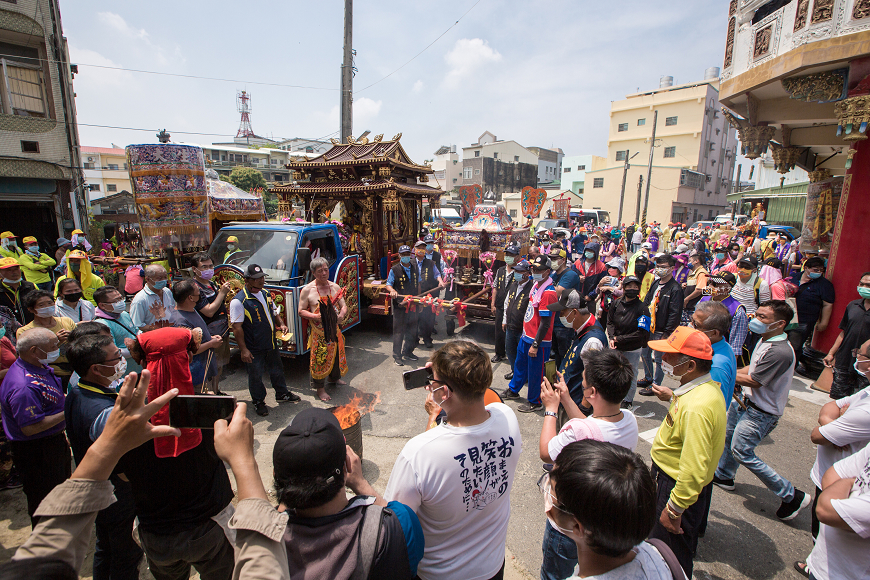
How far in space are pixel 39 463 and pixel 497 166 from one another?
157 feet

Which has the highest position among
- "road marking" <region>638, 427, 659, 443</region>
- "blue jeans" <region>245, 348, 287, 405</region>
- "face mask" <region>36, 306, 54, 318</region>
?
"face mask" <region>36, 306, 54, 318</region>

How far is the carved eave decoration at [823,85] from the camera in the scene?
18.3 ft

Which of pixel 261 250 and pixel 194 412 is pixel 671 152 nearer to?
pixel 261 250

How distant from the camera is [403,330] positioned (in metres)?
6.79

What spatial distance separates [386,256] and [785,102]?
840cm

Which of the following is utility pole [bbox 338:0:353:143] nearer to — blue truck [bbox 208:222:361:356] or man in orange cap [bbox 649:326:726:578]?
blue truck [bbox 208:222:361:356]

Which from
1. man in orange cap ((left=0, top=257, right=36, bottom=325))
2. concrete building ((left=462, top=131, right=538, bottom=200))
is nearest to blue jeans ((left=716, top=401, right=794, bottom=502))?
man in orange cap ((left=0, top=257, right=36, bottom=325))

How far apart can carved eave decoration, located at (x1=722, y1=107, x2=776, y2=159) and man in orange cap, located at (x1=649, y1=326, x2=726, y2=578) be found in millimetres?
7633

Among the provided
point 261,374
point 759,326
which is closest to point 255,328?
point 261,374

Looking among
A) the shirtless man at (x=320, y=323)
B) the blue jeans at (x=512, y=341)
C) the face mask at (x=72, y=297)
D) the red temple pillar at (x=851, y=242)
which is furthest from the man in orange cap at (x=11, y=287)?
the red temple pillar at (x=851, y=242)

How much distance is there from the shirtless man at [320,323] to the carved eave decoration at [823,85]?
24.4ft

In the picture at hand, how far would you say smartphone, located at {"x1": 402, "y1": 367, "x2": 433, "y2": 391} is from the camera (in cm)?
199

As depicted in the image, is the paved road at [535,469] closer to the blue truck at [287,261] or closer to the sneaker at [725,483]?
the sneaker at [725,483]

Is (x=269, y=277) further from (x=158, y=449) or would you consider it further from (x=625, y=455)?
(x=625, y=455)
